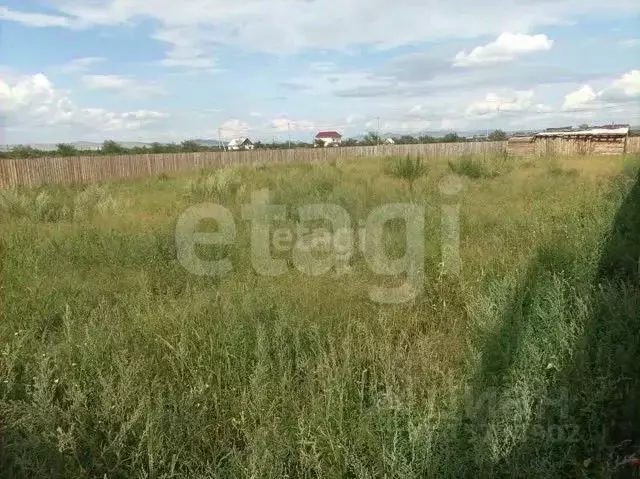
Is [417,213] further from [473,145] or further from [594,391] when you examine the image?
[473,145]

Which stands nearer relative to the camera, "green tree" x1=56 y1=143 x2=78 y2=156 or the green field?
the green field

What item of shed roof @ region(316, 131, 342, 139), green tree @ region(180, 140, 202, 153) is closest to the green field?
green tree @ region(180, 140, 202, 153)

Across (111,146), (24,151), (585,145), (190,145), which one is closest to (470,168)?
(585,145)

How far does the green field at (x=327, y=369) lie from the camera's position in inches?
88.3

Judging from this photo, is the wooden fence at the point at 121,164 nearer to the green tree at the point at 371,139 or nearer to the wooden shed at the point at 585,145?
the wooden shed at the point at 585,145

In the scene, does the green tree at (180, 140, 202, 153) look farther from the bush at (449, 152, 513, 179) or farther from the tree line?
Result: the bush at (449, 152, 513, 179)

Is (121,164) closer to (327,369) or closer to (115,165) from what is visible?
(115,165)

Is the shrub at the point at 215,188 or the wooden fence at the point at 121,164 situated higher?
the wooden fence at the point at 121,164

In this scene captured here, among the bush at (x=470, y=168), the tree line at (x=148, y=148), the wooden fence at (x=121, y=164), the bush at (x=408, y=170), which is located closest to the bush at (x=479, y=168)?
the bush at (x=470, y=168)

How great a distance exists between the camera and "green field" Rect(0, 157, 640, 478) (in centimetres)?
224

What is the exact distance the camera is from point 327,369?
9.24ft

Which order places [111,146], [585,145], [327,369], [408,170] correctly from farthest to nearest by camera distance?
[111,146] < [585,145] < [408,170] < [327,369]

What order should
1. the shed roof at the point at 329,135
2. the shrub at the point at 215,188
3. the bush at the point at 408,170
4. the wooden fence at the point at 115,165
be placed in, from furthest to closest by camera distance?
the shed roof at the point at 329,135
the wooden fence at the point at 115,165
the bush at the point at 408,170
the shrub at the point at 215,188

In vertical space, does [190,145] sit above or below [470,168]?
above
